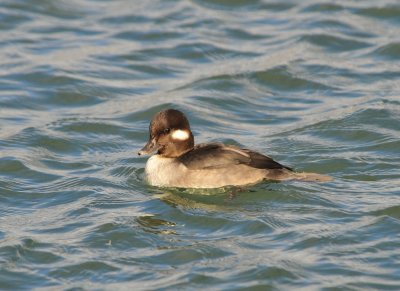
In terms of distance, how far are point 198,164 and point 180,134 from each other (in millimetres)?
536

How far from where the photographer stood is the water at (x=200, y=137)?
10.4 m

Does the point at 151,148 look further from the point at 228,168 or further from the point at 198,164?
the point at 228,168

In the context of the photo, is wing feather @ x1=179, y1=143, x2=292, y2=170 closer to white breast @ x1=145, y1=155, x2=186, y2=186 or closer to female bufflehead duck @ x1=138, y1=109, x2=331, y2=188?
female bufflehead duck @ x1=138, y1=109, x2=331, y2=188

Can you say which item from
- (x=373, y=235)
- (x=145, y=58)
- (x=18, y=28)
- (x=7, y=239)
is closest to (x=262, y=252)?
(x=373, y=235)

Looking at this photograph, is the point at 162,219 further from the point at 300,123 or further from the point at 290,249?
the point at 300,123

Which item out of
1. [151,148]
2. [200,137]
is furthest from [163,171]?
[200,137]

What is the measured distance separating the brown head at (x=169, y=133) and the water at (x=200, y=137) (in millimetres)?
544

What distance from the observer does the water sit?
1038cm

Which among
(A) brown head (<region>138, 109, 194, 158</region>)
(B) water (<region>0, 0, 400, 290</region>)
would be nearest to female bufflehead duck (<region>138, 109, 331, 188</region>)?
(A) brown head (<region>138, 109, 194, 158</region>)

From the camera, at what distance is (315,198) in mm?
12141

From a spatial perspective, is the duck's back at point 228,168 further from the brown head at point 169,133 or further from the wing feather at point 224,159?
the brown head at point 169,133

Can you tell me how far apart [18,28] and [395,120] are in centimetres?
835

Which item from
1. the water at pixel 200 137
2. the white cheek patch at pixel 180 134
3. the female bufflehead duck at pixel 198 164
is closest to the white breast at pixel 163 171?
the female bufflehead duck at pixel 198 164

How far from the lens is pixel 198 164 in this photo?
499 inches
